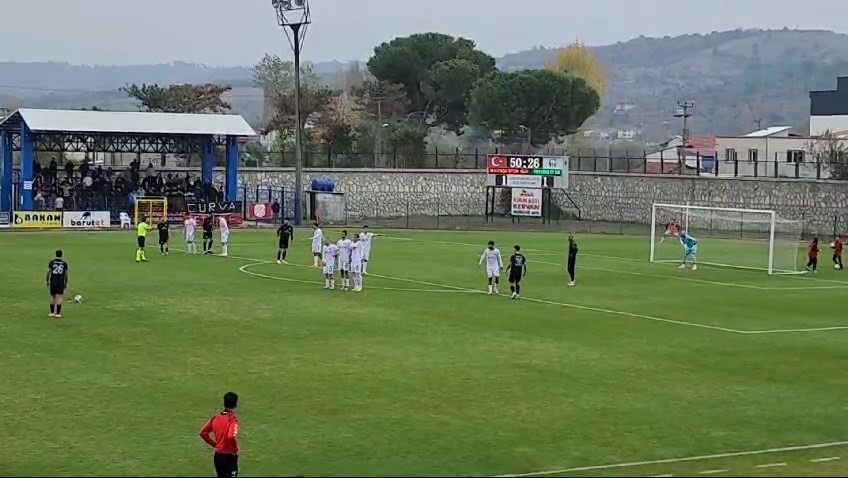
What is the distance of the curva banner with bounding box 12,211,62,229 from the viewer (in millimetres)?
67938

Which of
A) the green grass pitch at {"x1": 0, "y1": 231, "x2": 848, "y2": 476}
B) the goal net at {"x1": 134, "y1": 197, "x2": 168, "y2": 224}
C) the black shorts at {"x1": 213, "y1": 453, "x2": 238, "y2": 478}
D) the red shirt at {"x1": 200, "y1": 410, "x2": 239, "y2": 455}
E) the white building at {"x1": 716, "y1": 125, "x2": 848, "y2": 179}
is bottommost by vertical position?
the green grass pitch at {"x1": 0, "y1": 231, "x2": 848, "y2": 476}

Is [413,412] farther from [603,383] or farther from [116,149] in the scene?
[116,149]

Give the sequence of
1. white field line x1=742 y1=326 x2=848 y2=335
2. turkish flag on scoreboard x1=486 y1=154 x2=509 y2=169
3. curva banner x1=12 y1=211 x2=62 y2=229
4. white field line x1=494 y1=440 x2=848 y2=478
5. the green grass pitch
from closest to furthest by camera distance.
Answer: white field line x1=494 y1=440 x2=848 y2=478
the green grass pitch
white field line x1=742 y1=326 x2=848 y2=335
curva banner x1=12 y1=211 x2=62 y2=229
turkish flag on scoreboard x1=486 y1=154 x2=509 y2=169

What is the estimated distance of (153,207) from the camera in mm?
72438

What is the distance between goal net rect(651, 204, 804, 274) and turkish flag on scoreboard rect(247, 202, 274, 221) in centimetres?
2418

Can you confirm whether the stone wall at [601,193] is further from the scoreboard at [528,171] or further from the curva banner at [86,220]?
the curva banner at [86,220]

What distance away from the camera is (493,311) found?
33.5 m

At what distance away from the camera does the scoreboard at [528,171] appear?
77875 millimetres

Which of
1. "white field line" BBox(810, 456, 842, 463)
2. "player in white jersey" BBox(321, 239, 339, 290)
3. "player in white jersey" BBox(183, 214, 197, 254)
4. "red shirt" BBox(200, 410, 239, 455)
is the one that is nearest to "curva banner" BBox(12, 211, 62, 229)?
"player in white jersey" BBox(183, 214, 197, 254)

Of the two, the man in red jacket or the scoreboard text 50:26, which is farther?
the scoreboard text 50:26

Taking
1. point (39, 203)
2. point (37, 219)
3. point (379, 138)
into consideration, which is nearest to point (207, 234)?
point (37, 219)

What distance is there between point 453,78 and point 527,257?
60.9 m

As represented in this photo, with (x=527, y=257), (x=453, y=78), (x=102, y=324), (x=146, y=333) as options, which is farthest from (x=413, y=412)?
(x=453, y=78)

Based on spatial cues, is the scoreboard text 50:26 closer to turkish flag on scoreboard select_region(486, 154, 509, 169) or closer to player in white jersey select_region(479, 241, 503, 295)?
turkish flag on scoreboard select_region(486, 154, 509, 169)
